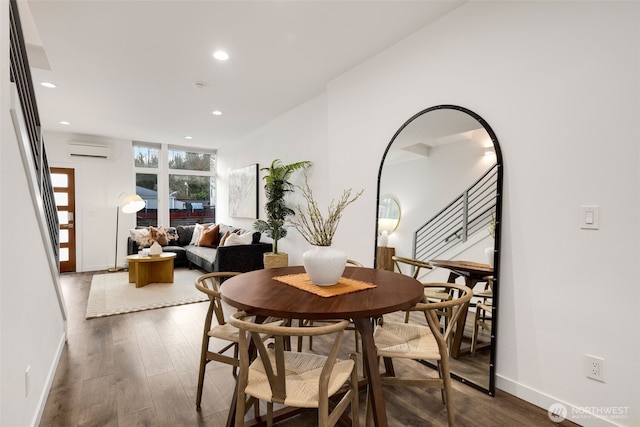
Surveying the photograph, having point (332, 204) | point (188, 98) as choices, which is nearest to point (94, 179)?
point (188, 98)

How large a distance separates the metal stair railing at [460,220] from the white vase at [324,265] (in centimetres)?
108

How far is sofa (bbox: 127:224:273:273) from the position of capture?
16.1 ft

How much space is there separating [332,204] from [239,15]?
6.51ft

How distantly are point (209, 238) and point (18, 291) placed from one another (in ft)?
15.7

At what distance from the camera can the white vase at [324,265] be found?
1734 millimetres

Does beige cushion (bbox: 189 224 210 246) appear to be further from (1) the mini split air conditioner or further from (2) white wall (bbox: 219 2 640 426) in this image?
(2) white wall (bbox: 219 2 640 426)

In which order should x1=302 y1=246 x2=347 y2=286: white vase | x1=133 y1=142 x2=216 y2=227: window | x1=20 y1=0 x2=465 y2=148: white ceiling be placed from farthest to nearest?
1. x1=133 y1=142 x2=216 y2=227: window
2. x1=20 y1=0 x2=465 y2=148: white ceiling
3. x1=302 y1=246 x2=347 y2=286: white vase

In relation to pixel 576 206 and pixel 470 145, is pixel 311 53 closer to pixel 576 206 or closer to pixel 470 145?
pixel 470 145

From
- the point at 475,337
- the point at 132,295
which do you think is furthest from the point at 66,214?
the point at 475,337

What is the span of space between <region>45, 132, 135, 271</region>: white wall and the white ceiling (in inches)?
63.2

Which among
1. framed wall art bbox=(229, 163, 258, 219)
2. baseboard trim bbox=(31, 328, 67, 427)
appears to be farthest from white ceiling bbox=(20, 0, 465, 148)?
baseboard trim bbox=(31, 328, 67, 427)

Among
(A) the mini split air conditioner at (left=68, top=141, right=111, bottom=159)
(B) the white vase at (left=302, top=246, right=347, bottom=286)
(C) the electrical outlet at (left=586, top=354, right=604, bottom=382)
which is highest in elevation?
(A) the mini split air conditioner at (left=68, top=141, right=111, bottom=159)

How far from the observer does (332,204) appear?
3.63 meters

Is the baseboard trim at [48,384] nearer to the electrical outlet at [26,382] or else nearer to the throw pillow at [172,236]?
the electrical outlet at [26,382]
